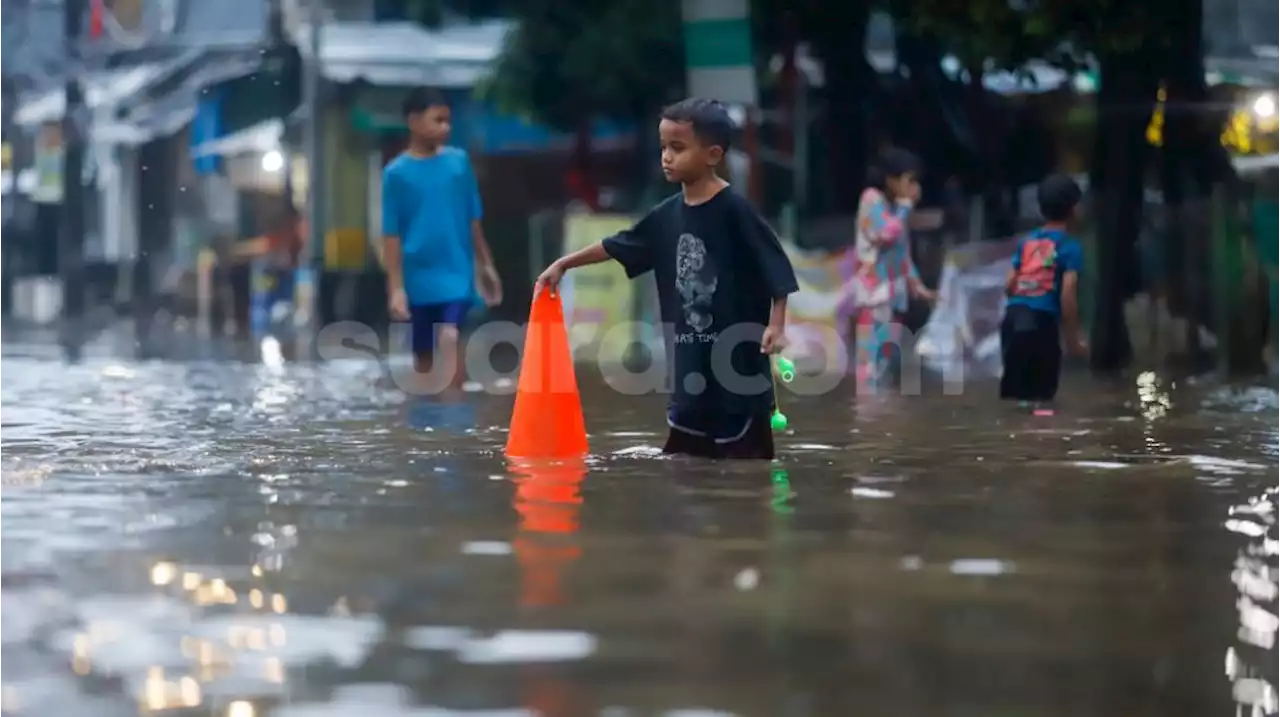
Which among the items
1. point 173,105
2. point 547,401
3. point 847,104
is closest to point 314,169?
point 847,104

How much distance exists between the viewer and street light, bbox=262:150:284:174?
111 ft

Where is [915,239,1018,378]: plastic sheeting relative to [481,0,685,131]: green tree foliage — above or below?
below

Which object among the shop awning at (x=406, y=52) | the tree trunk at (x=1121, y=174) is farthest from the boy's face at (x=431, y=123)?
the shop awning at (x=406, y=52)

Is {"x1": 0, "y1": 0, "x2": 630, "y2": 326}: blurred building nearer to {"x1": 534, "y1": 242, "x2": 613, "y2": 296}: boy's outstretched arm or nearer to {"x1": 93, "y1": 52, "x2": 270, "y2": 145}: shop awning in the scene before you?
{"x1": 93, "y1": 52, "x2": 270, "y2": 145}: shop awning

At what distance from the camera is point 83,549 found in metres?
6.50

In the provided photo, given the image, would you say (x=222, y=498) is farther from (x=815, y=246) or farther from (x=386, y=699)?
(x=815, y=246)

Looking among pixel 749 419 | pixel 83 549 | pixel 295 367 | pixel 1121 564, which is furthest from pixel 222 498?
pixel 295 367

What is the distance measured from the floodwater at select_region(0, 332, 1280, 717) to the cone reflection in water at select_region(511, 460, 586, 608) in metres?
0.02

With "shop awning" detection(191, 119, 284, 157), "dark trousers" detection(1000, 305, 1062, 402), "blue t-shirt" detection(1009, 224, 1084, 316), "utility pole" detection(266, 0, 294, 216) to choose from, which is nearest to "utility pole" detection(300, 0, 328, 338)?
"utility pole" detection(266, 0, 294, 216)

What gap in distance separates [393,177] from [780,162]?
→ 46.4 feet

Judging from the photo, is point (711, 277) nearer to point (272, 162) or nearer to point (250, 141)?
point (250, 141)

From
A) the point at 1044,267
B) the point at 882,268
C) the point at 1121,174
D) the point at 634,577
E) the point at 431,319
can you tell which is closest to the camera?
the point at 634,577

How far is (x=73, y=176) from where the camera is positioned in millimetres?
33125

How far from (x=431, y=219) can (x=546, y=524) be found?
527 centimetres
